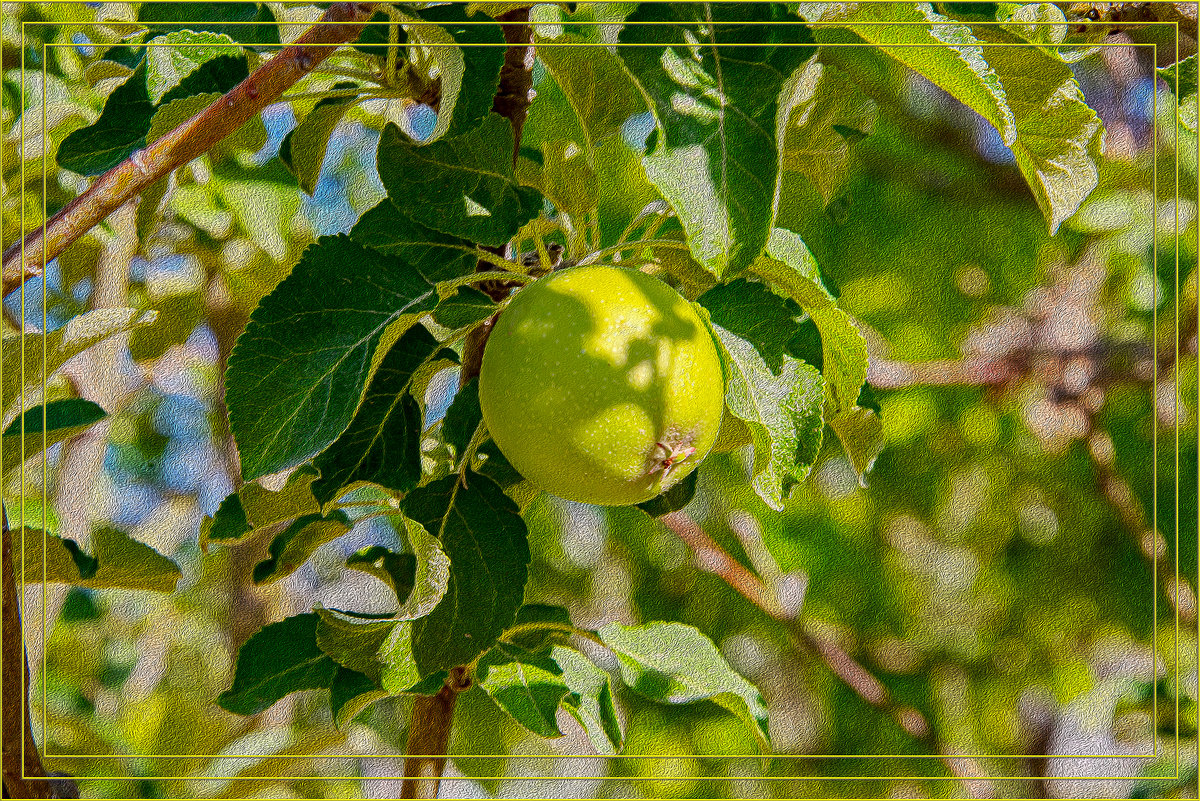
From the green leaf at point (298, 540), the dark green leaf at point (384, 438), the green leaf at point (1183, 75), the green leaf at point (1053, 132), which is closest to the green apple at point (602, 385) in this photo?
the dark green leaf at point (384, 438)

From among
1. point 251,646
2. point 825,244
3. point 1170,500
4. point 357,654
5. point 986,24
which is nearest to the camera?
point 986,24

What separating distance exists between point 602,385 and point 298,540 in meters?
0.50

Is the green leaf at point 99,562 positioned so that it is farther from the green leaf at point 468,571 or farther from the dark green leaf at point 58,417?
the green leaf at point 468,571

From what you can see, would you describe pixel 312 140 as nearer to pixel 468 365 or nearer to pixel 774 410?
pixel 468 365

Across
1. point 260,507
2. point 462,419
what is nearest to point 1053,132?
point 462,419

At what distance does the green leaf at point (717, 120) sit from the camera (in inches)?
21.2

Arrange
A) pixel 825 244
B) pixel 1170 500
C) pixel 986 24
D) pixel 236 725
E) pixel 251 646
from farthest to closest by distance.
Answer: pixel 825 244 < pixel 236 725 < pixel 1170 500 < pixel 251 646 < pixel 986 24

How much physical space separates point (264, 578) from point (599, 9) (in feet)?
2.11

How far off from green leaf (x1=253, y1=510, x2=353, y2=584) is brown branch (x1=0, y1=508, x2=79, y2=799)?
217 millimetres

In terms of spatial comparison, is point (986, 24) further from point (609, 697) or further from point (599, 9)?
point (609, 697)

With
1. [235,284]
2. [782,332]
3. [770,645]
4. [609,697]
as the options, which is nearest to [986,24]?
[782,332]

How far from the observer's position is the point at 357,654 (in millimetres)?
814

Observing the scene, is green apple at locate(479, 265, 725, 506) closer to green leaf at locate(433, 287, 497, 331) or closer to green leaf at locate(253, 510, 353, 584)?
green leaf at locate(433, 287, 497, 331)

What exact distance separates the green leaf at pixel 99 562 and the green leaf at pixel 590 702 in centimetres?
41
